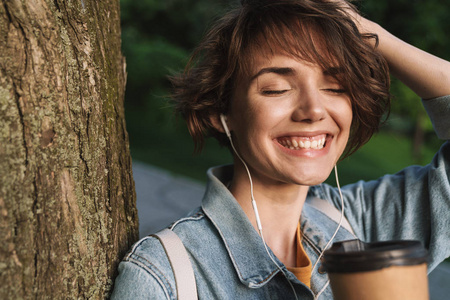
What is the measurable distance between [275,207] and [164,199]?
5035 millimetres

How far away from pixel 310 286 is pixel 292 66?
34.1 inches

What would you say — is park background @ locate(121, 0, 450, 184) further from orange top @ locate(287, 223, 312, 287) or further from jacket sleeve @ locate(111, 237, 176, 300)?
jacket sleeve @ locate(111, 237, 176, 300)

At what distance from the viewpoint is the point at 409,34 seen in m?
6.84

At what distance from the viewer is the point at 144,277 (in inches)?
62.3

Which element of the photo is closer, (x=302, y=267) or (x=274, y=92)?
(x=274, y=92)

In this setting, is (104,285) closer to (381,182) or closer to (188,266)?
(188,266)

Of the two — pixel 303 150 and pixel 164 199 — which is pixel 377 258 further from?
pixel 164 199

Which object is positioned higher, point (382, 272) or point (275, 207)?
point (382, 272)

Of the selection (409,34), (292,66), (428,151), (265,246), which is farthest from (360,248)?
(428,151)

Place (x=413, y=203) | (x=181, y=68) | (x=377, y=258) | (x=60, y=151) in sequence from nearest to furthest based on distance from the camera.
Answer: (x=377, y=258)
(x=60, y=151)
(x=413, y=203)
(x=181, y=68)

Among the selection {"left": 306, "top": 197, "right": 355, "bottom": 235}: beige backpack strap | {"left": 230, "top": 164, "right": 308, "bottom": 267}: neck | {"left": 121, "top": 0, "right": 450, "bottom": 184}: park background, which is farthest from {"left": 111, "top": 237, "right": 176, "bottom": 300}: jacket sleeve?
{"left": 121, "top": 0, "right": 450, "bottom": 184}: park background

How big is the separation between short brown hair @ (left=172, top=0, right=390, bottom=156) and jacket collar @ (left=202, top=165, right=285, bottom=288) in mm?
374

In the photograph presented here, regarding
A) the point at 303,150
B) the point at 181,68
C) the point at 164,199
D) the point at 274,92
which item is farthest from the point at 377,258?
the point at 181,68

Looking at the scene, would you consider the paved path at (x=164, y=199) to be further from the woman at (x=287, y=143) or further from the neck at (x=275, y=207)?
the neck at (x=275, y=207)
